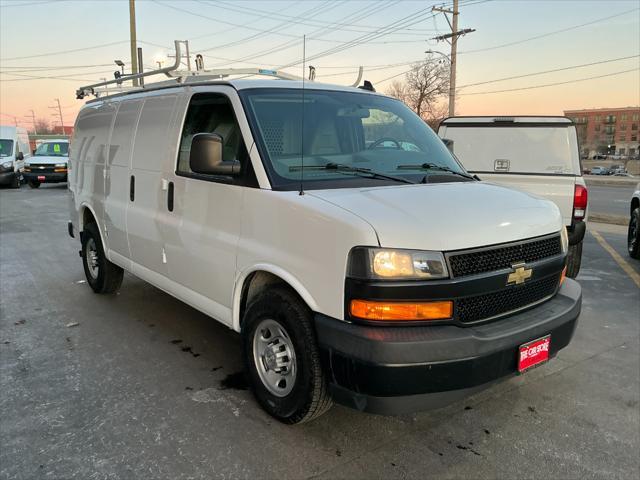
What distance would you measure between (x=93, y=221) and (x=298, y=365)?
12.8 feet

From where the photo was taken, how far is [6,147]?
2266 centimetres

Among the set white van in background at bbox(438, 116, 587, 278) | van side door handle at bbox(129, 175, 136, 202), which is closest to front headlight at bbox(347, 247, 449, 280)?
van side door handle at bbox(129, 175, 136, 202)

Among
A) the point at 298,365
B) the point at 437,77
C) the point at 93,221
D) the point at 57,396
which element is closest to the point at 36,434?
the point at 57,396

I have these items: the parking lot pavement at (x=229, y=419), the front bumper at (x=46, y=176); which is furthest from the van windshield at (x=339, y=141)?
the front bumper at (x=46, y=176)

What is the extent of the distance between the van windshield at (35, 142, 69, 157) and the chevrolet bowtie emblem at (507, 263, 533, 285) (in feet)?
76.5

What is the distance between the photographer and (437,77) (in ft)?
161

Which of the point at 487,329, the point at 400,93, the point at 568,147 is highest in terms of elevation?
the point at 400,93

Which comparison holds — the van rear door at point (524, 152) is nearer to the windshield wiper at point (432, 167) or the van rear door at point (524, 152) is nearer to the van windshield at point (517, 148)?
the van windshield at point (517, 148)

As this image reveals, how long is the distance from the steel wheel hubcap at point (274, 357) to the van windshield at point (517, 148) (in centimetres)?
533

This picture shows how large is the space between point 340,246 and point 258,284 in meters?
0.93

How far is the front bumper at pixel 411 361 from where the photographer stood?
2436 millimetres

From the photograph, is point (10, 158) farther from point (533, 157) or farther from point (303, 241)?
point (303, 241)

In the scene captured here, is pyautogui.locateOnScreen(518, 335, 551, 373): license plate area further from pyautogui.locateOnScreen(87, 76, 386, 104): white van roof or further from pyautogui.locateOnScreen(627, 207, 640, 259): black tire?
pyautogui.locateOnScreen(627, 207, 640, 259): black tire

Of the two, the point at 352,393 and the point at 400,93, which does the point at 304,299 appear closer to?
the point at 352,393
